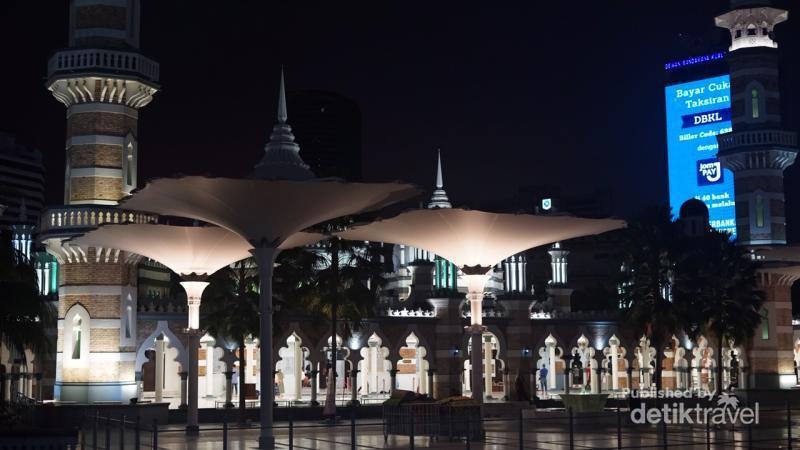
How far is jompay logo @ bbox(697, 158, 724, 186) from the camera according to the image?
118625 millimetres

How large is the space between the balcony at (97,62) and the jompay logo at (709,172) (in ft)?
304

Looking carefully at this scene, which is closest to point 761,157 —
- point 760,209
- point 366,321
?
point 760,209

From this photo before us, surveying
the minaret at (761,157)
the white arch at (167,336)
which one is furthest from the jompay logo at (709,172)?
the white arch at (167,336)

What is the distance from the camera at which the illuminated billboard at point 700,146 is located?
4609 inches

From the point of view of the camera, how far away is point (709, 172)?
4688 inches

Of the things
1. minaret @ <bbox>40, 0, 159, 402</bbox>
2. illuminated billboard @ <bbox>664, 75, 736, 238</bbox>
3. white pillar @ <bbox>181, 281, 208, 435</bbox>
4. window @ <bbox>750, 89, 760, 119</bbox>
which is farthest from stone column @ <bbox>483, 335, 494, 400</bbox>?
illuminated billboard @ <bbox>664, 75, 736, 238</bbox>

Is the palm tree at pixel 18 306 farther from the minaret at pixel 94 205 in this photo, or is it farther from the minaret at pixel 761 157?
the minaret at pixel 761 157

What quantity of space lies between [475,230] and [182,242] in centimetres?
778

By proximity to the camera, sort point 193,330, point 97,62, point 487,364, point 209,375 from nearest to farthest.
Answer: point 193,330 → point 97,62 → point 209,375 → point 487,364

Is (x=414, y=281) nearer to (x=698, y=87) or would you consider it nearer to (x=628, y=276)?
(x=628, y=276)

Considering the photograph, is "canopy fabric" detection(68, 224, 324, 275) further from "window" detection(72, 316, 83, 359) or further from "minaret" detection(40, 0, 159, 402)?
"window" detection(72, 316, 83, 359)

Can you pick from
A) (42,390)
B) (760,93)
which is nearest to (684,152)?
(760,93)

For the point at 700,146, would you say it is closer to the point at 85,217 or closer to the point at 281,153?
the point at 281,153

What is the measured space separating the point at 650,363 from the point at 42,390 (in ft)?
98.3
